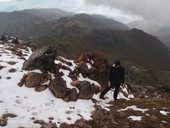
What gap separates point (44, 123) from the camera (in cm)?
1989

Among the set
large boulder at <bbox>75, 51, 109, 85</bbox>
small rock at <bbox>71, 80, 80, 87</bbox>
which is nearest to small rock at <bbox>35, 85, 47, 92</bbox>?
small rock at <bbox>71, 80, 80, 87</bbox>

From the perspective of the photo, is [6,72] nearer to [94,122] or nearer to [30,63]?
[30,63]

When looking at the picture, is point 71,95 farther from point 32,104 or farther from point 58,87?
point 32,104

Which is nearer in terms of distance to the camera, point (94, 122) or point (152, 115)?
point (94, 122)

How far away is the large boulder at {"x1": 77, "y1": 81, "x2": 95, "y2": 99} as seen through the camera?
83.0 feet

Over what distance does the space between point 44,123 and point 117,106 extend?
7.58 m

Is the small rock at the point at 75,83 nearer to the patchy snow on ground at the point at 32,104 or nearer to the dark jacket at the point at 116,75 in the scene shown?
the patchy snow on ground at the point at 32,104

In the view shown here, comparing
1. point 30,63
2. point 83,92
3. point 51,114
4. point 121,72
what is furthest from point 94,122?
point 30,63

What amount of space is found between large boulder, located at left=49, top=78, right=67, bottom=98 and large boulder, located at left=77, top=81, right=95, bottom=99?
135 centimetres

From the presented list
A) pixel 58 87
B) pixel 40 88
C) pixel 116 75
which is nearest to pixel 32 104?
pixel 40 88

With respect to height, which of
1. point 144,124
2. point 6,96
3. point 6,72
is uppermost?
point 6,72

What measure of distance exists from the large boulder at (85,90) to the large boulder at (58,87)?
4.41 ft

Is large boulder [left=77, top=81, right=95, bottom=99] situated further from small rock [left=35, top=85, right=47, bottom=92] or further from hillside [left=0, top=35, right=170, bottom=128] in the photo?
small rock [left=35, top=85, right=47, bottom=92]

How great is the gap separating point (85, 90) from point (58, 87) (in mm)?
2291
